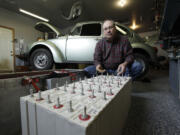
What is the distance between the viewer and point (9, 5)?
10.3 ft

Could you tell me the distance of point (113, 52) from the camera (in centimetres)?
114

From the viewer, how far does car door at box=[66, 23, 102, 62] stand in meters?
1.72

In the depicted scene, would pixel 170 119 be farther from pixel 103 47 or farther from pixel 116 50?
pixel 103 47

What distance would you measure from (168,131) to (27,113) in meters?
0.74

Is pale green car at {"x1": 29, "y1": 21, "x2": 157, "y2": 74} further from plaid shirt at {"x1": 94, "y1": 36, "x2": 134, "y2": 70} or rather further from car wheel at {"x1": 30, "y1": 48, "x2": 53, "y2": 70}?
plaid shirt at {"x1": 94, "y1": 36, "x2": 134, "y2": 70}

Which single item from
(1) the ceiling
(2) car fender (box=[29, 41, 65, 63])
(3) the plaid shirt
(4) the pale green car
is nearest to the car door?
(4) the pale green car

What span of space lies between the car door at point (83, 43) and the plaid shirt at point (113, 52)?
0.54 meters

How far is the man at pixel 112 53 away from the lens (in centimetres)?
109

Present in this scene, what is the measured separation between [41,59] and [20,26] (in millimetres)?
3085

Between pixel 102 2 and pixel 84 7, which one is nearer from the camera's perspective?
pixel 102 2

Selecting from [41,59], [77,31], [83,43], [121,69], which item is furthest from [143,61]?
[41,59]

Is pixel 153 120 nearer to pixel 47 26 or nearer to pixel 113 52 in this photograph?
pixel 113 52

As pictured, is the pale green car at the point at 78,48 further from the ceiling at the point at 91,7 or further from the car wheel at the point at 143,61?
the ceiling at the point at 91,7

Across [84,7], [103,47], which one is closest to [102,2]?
[84,7]
